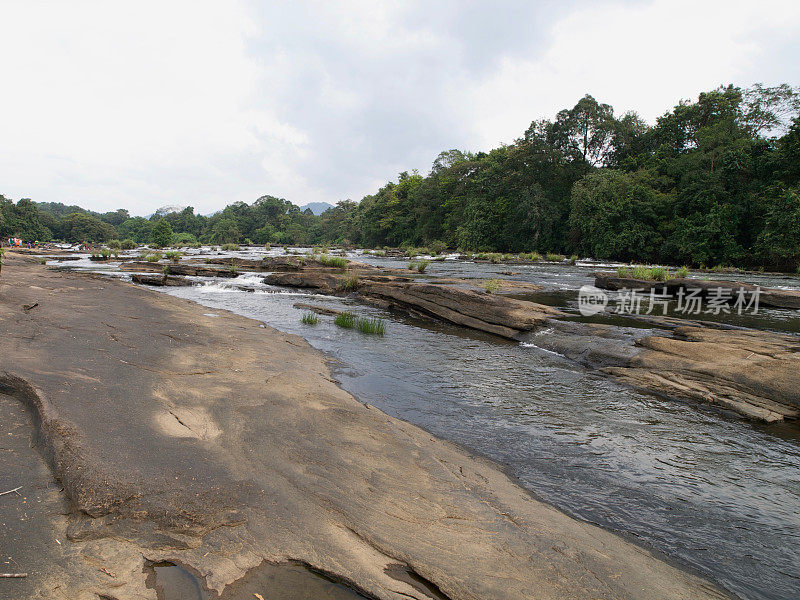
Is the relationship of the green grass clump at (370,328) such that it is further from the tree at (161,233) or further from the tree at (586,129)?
the tree at (161,233)

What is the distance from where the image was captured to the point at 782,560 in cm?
309

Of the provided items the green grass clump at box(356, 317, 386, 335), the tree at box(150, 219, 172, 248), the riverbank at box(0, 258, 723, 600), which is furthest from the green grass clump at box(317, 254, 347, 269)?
the tree at box(150, 219, 172, 248)

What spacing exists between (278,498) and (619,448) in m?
4.09

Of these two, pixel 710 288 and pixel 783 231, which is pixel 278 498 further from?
pixel 783 231

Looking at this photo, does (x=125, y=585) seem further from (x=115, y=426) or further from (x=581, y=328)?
(x=581, y=328)

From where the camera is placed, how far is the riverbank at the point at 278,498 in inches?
93.6

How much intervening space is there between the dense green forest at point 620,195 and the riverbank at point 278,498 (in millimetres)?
36509

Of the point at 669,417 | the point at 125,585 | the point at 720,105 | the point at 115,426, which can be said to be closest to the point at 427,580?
the point at 125,585

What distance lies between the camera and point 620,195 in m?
40.3

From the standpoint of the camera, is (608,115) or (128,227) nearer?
(608,115)

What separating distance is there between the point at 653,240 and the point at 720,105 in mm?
16512

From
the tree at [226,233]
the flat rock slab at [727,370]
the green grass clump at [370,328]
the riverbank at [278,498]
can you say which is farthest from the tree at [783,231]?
the tree at [226,233]

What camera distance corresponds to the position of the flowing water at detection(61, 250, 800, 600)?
3293 millimetres

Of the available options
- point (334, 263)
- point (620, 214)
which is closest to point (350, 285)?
point (334, 263)
